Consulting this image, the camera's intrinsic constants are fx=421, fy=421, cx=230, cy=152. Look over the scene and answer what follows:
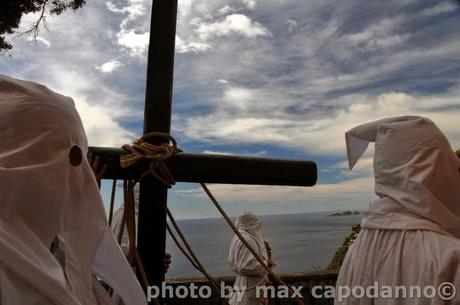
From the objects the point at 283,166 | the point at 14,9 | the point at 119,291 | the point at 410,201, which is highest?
the point at 14,9

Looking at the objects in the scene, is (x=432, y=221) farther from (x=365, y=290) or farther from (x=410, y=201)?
(x=365, y=290)

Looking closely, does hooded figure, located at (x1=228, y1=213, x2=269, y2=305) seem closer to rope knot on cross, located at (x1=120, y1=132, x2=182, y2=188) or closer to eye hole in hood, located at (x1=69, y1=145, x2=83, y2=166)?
rope knot on cross, located at (x1=120, y1=132, x2=182, y2=188)

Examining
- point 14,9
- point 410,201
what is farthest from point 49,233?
point 14,9

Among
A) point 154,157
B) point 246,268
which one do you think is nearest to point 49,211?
point 154,157

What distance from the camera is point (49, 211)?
111 cm

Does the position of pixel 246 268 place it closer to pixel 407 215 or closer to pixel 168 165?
pixel 407 215

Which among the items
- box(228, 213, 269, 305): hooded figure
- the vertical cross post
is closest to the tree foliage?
the vertical cross post

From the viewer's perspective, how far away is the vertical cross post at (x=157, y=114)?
1.46 meters

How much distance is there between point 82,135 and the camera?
122cm

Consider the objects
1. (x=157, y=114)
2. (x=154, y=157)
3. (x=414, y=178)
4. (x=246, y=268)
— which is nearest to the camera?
(x=154, y=157)

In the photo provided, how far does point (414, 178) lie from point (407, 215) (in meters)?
0.19

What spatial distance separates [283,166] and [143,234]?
0.56 m

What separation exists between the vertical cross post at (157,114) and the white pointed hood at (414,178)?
112 cm

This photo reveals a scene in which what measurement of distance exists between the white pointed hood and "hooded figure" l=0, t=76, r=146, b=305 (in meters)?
1.33
